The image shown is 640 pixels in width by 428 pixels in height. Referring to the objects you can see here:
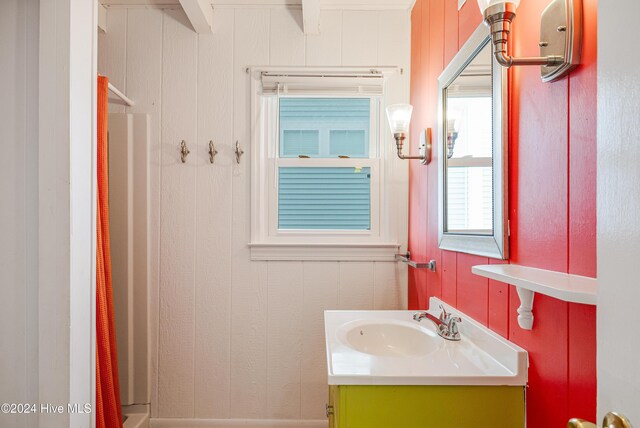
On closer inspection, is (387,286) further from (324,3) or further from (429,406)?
(324,3)

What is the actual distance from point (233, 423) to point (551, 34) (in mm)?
2190

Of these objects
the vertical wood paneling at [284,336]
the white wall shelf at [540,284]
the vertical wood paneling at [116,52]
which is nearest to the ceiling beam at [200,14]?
the vertical wood paneling at [116,52]

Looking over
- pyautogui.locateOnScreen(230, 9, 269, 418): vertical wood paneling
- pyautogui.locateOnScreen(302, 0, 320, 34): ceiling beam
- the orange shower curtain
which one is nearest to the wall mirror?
pyautogui.locateOnScreen(302, 0, 320, 34): ceiling beam

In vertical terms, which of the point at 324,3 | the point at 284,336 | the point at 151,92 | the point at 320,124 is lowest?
the point at 284,336

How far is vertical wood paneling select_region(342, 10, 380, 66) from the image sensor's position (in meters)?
1.99

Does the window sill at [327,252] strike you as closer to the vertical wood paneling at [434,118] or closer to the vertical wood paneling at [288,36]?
the vertical wood paneling at [434,118]

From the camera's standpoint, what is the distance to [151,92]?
1.98 metres

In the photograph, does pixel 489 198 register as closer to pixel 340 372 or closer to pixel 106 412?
pixel 340 372

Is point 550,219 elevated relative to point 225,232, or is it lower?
elevated

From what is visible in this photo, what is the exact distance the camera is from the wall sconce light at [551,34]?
2.43 ft

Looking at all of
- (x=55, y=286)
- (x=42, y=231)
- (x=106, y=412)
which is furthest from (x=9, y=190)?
(x=106, y=412)

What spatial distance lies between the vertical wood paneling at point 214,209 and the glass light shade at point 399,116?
904 mm

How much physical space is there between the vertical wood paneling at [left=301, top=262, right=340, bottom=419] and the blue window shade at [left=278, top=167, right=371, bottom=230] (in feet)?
0.83

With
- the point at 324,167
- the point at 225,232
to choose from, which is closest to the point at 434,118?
the point at 324,167
